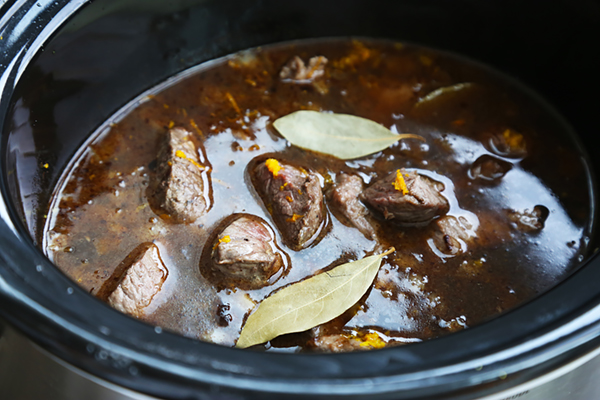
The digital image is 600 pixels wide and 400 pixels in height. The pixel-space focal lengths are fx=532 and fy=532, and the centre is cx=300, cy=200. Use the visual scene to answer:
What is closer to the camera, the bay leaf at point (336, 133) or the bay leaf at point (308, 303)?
the bay leaf at point (308, 303)

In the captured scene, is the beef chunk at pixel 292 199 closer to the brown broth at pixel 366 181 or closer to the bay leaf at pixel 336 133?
the brown broth at pixel 366 181

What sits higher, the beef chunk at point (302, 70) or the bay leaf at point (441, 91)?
the beef chunk at point (302, 70)

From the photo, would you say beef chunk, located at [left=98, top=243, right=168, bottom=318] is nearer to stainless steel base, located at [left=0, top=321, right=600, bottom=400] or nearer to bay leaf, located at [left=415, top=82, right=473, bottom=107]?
stainless steel base, located at [left=0, top=321, right=600, bottom=400]

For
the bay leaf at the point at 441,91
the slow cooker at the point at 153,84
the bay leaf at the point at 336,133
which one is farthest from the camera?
the bay leaf at the point at 441,91

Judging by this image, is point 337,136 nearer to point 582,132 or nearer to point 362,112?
point 362,112

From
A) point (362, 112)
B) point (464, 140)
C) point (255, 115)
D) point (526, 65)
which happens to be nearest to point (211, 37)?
point (255, 115)

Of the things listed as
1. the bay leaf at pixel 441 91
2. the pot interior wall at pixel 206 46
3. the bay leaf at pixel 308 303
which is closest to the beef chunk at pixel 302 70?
the pot interior wall at pixel 206 46
